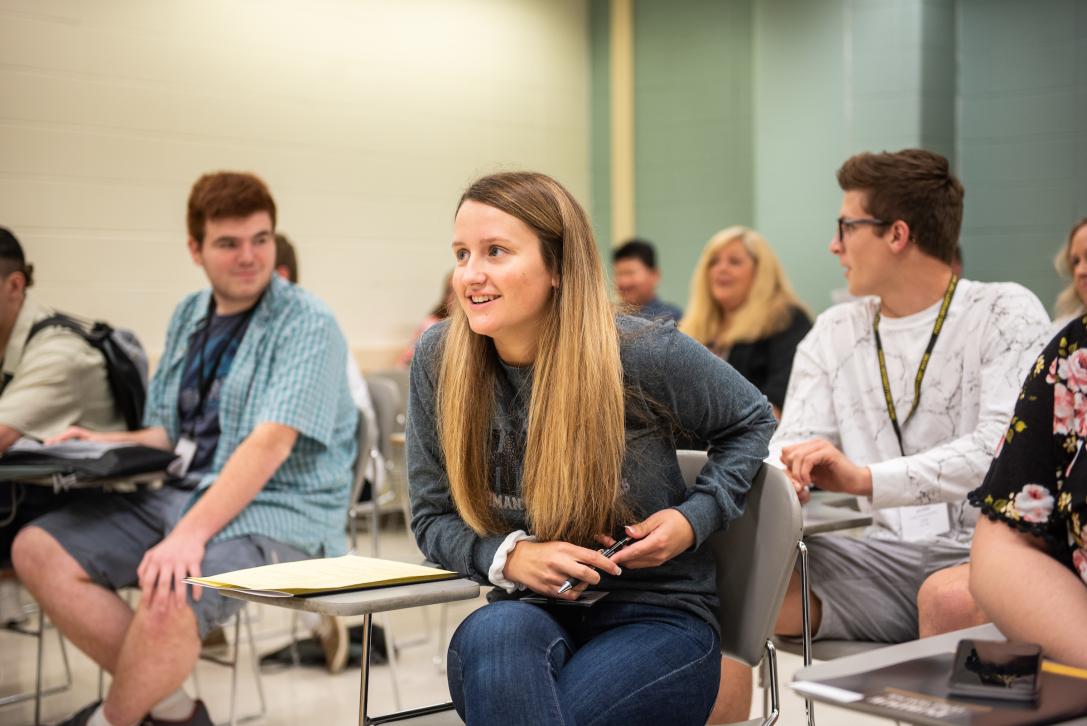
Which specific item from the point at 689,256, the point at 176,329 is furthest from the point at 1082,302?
the point at 689,256

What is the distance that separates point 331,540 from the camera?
3.03 metres

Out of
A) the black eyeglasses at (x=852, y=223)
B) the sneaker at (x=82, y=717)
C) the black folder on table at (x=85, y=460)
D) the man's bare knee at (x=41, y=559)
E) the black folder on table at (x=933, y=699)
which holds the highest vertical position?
the black eyeglasses at (x=852, y=223)

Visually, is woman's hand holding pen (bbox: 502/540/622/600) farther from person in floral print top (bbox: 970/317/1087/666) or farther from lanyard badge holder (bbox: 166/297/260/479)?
lanyard badge holder (bbox: 166/297/260/479)

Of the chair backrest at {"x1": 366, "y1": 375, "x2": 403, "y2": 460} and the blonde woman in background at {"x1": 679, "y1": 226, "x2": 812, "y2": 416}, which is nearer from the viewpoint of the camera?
the chair backrest at {"x1": 366, "y1": 375, "x2": 403, "y2": 460}

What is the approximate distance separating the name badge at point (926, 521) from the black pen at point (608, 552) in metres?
0.82

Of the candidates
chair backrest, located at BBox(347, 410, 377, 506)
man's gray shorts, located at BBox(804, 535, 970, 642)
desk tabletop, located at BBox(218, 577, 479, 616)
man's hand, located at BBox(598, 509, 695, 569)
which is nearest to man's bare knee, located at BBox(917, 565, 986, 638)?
man's gray shorts, located at BBox(804, 535, 970, 642)

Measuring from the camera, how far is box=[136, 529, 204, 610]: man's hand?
2.64 m

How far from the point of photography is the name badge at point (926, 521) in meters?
2.33

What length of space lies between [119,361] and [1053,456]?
8.08 ft

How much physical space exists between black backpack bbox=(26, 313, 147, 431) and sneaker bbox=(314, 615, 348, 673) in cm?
92

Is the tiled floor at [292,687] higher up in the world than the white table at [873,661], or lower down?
lower down

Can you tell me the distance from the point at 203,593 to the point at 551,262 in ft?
4.33

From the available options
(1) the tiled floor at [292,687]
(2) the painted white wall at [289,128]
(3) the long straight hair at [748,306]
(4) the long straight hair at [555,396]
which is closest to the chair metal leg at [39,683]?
(1) the tiled floor at [292,687]

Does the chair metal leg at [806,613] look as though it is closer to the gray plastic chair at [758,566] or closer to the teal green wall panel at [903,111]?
the gray plastic chair at [758,566]
